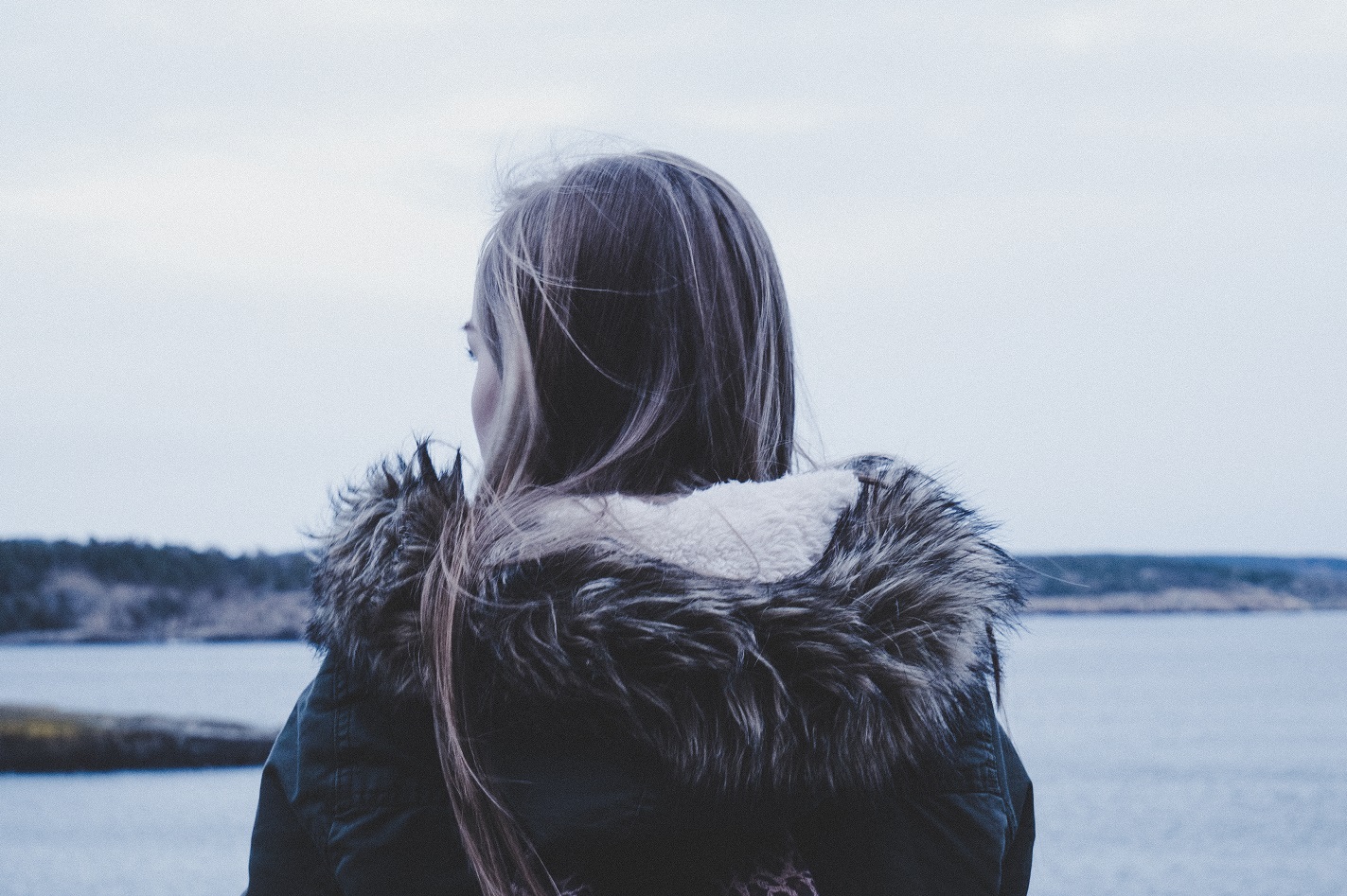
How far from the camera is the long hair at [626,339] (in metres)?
1.16

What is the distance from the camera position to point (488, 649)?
39.8 inches

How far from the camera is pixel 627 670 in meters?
0.98

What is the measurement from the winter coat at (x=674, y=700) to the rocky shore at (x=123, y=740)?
2602 centimetres

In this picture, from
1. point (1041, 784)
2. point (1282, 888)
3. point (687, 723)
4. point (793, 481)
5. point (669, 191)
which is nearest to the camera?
point (687, 723)

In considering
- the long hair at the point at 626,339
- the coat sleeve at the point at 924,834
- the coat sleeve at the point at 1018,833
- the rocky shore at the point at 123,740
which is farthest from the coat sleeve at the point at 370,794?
the rocky shore at the point at 123,740

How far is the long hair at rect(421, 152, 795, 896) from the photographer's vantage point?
1158mm

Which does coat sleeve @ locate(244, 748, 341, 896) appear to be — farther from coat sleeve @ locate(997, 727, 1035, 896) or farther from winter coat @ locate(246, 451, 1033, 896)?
coat sleeve @ locate(997, 727, 1035, 896)

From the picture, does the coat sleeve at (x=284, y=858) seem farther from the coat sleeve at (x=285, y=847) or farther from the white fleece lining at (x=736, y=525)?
the white fleece lining at (x=736, y=525)

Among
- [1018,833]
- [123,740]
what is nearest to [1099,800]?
[123,740]

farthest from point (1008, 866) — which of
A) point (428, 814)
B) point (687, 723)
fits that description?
point (428, 814)

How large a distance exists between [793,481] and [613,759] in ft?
0.99

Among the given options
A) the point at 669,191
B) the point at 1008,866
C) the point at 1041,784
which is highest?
the point at 669,191

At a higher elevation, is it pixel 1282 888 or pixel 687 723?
pixel 687 723

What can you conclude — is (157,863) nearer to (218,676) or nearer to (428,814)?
A: (428,814)
